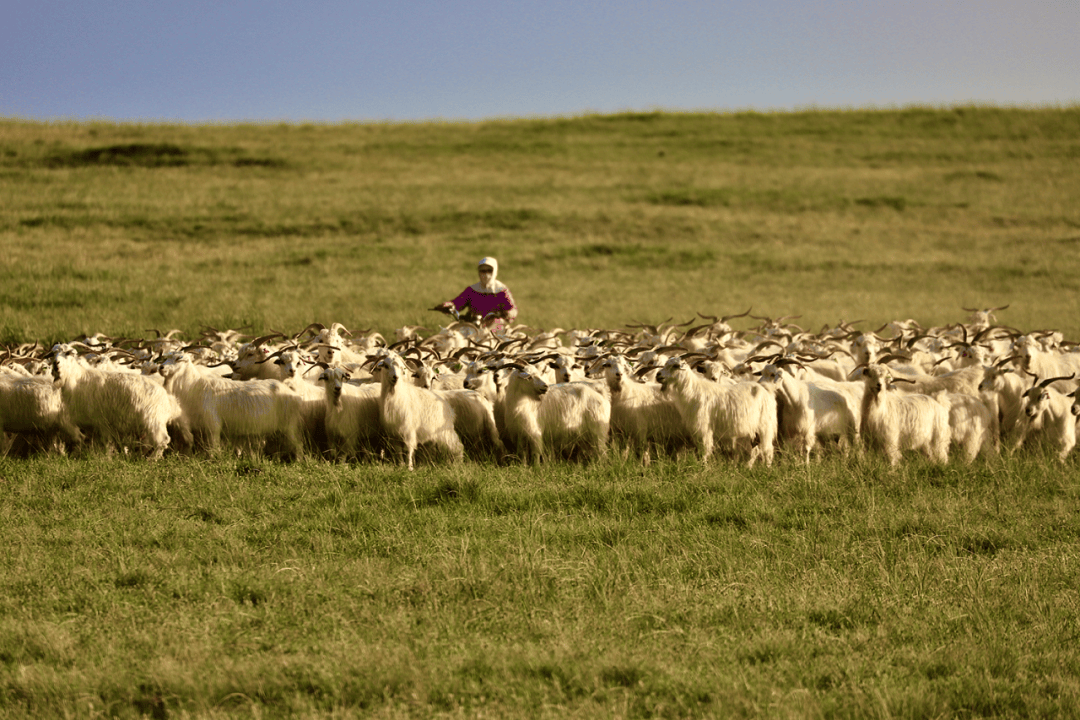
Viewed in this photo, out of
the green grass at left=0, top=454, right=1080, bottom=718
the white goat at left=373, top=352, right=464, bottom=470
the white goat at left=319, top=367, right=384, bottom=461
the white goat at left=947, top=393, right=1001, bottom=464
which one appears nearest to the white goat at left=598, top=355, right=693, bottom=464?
the green grass at left=0, top=454, right=1080, bottom=718

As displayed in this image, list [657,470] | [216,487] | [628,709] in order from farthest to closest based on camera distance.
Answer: [657,470]
[216,487]
[628,709]

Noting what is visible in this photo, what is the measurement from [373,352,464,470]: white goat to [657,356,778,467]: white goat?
2.46 metres

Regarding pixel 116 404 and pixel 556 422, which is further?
pixel 556 422

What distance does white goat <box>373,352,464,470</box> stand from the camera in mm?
10414

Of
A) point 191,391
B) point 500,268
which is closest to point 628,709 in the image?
point 191,391

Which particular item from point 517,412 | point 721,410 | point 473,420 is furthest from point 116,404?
point 721,410

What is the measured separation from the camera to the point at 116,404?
1039 cm

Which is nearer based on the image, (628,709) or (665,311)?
(628,709)

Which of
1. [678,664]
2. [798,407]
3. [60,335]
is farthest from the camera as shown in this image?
[60,335]

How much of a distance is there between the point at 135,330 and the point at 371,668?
602 inches

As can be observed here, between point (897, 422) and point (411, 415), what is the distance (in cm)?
551

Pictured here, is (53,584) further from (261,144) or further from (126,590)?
(261,144)

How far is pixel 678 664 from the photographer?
564 cm

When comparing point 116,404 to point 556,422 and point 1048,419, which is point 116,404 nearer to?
point 556,422
